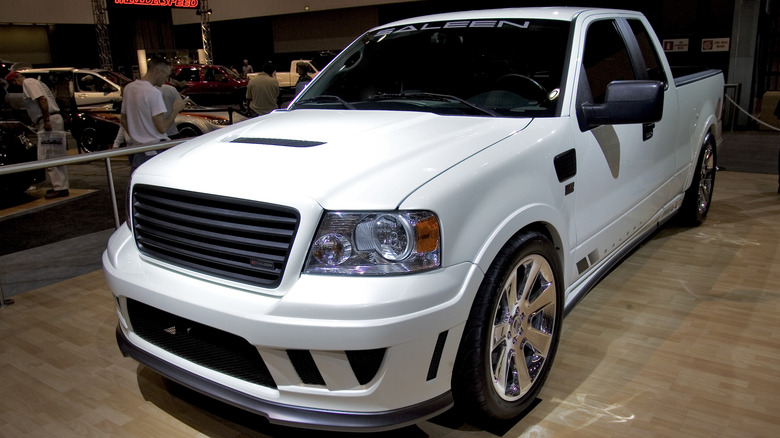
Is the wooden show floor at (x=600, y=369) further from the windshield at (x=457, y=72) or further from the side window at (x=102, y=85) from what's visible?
the side window at (x=102, y=85)

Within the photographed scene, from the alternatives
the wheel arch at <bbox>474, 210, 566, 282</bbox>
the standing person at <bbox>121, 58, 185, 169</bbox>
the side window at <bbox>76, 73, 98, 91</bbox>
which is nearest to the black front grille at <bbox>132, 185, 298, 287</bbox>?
the wheel arch at <bbox>474, 210, 566, 282</bbox>

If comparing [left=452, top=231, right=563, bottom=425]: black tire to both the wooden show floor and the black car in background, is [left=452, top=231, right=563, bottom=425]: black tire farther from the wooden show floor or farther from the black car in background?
the black car in background

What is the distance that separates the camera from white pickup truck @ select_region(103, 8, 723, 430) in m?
1.89

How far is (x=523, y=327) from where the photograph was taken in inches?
94.6

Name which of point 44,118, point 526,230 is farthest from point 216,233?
point 44,118

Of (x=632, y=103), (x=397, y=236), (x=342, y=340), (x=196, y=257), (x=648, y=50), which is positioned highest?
(x=648, y=50)

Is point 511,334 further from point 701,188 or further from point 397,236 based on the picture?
point 701,188

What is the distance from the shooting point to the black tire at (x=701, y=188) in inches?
182

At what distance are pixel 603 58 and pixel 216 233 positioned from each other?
92.0 inches

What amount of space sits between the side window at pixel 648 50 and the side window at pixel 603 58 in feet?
1.08

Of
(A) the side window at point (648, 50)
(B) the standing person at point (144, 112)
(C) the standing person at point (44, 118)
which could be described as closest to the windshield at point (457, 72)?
(A) the side window at point (648, 50)

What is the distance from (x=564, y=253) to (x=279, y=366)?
133 centimetres

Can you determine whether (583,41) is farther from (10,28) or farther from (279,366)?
(10,28)

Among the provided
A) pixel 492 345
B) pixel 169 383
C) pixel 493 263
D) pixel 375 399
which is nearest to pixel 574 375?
pixel 492 345
